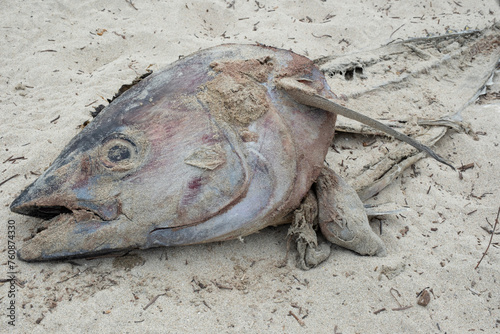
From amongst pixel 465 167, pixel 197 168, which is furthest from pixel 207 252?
pixel 465 167

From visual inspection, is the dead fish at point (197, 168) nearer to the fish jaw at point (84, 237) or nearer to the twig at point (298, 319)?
the fish jaw at point (84, 237)

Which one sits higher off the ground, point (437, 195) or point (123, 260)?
point (123, 260)

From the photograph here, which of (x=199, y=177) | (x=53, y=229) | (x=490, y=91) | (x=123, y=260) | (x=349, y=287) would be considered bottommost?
(x=490, y=91)

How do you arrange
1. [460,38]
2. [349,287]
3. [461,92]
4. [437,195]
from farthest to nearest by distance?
[460,38]
[461,92]
[437,195]
[349,287]

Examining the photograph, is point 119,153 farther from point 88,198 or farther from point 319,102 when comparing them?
point 319,102

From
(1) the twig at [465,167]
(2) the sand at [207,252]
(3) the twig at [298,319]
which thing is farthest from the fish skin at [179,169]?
(1) the twig at [465,167]

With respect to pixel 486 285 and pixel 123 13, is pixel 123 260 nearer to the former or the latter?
pixel 486 285

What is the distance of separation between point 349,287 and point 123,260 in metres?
1.31

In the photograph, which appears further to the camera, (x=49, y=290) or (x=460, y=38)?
A: (x=460, y=38)

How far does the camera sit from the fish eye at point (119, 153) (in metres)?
2.13

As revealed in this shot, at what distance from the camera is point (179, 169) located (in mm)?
2111

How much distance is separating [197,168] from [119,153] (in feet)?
1.42

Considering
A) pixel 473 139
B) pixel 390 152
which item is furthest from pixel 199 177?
pixel 473 139

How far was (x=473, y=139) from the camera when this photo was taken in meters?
3.61
